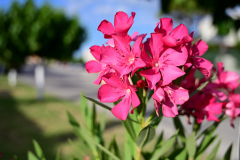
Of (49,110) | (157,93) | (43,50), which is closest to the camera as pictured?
(157,93)

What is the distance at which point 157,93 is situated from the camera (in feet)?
1.82

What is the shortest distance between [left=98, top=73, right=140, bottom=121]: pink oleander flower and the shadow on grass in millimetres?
2545

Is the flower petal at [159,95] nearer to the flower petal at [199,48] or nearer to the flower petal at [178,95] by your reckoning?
the flower petal at [178,95]

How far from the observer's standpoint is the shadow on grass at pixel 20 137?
2.99 meters

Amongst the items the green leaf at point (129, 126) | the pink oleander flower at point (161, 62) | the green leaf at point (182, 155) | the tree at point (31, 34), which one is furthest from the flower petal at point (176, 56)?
the tree at point (31, 34)

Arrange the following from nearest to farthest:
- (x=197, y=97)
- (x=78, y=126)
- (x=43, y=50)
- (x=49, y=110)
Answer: (x=197, y=97) → (x=78, y=126) → (x=49, y=110) → (x=43, y=50)

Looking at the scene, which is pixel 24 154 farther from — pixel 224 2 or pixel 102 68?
pixel 224 2

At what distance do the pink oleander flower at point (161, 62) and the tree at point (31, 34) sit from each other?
16.8 meters

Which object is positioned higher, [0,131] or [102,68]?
[102,68]

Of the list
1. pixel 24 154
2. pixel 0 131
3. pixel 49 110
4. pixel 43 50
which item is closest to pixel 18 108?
pixel 49 110

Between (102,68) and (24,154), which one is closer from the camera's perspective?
(102,68)

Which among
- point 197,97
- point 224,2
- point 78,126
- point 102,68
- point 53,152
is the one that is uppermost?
point 224,2

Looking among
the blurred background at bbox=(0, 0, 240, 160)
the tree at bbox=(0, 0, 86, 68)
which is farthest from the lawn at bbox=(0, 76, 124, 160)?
the tree at bbox=(0, 0, 86, 68)

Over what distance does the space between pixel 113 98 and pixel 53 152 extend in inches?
107
